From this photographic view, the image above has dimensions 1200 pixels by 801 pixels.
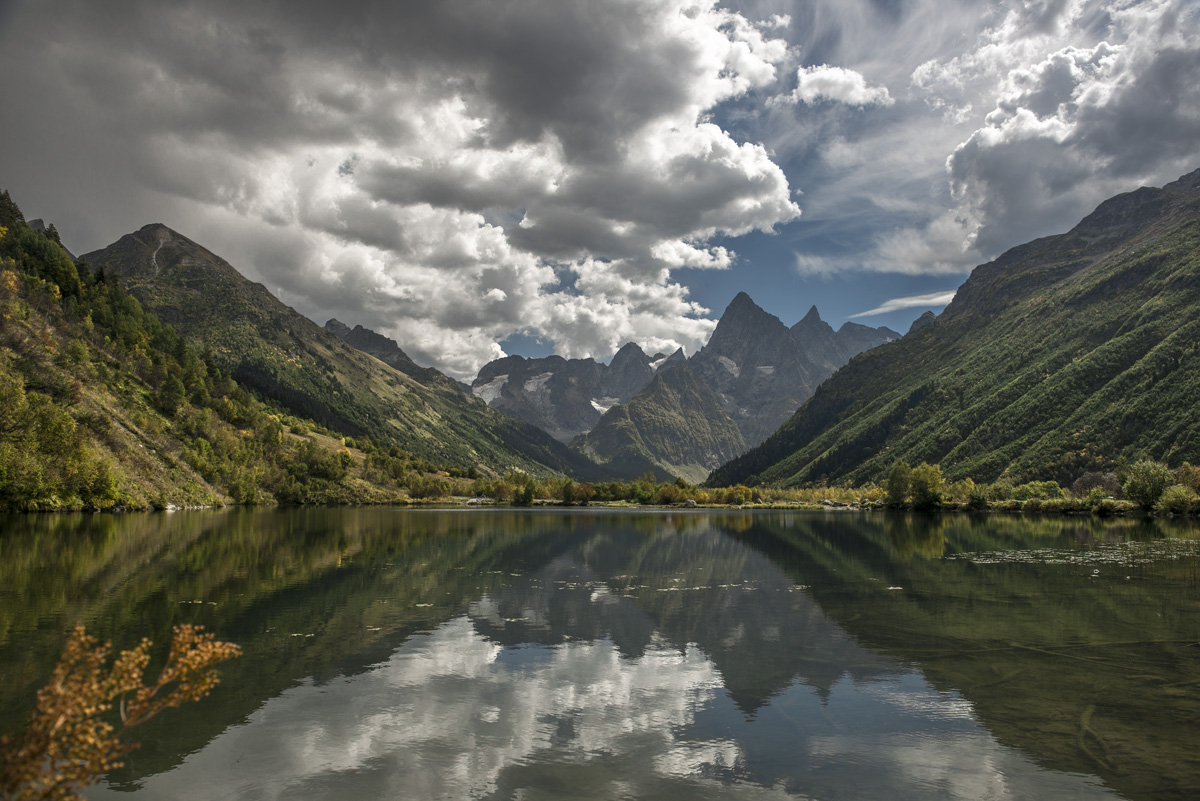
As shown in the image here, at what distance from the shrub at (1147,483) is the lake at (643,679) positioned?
10826 cm

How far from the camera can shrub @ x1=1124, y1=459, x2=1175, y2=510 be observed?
139750mm

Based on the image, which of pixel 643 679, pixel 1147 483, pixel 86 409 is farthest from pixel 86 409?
pixel 1147 483

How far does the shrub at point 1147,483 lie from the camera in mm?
139750

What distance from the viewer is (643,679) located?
25.2 m

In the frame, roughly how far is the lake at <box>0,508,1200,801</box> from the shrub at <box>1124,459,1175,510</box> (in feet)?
355

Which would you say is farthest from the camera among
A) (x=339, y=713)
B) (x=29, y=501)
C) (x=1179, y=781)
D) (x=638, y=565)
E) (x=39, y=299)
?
(x=39, y=299)

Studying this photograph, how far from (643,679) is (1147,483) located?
163007mm

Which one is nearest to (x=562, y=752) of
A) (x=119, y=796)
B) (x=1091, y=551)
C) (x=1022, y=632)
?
(x=119, y=796)

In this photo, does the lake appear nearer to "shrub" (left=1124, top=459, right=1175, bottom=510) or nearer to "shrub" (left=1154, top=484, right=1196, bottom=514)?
"shrub" (left=1154, top=484, right=1196, bottom=514)

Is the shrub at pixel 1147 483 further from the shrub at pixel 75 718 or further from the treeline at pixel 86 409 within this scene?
the treeline at pixel 86 409

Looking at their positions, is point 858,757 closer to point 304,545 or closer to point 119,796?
point 119,796

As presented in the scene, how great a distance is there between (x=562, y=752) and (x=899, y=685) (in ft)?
45.9

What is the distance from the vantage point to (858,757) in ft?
59.5

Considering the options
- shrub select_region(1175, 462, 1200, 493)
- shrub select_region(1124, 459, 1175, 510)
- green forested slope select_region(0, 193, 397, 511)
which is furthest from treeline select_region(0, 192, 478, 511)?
shrub select_region(1175, 462, 1200, 493)
